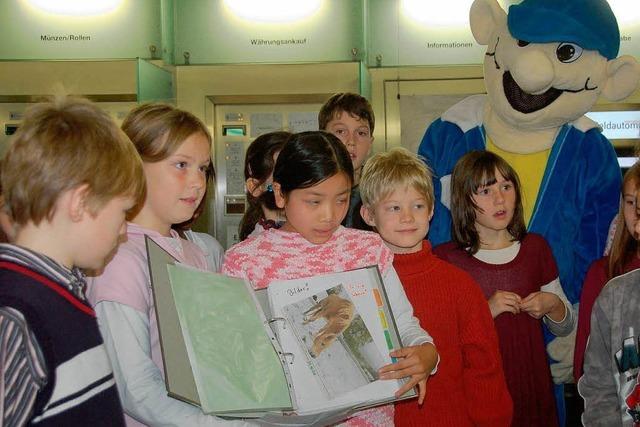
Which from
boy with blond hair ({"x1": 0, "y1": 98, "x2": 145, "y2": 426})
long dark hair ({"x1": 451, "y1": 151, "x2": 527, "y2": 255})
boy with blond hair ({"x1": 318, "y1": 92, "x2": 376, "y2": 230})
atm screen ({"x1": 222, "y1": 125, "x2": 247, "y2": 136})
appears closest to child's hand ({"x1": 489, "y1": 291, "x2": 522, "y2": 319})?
long dark hair ({"x1": 451, "y1": 151, "x2": 527, "y2": 255})

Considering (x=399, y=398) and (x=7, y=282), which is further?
(x=399, y=398)

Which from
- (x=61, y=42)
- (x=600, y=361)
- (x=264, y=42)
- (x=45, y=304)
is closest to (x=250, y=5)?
(x=264, y=42)

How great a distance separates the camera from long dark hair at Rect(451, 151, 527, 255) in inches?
99.1

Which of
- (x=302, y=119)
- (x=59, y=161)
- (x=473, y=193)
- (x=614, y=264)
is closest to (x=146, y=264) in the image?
(x=59, y=161)

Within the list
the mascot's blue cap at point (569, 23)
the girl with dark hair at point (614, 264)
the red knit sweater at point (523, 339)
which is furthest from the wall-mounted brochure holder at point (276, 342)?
the mascot's blue cap at point (569, 23)

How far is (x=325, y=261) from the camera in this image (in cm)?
181

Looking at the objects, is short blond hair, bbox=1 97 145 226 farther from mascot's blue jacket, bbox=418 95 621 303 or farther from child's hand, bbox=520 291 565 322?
mascot's blue jacket, bbox=418 95 621 303

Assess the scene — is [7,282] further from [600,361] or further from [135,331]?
[600,361]

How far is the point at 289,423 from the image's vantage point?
5.00 feet

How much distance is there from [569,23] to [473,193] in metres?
0.71

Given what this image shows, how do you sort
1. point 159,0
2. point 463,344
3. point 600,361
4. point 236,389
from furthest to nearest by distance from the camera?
1. point 159,0
2. point 463,344
3. point 600,361
4. point 236,389

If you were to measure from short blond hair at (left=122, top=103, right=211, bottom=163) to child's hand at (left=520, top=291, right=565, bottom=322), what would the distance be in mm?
1236

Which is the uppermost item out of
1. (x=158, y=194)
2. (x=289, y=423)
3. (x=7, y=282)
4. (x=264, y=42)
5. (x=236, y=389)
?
(x=264, y=42)

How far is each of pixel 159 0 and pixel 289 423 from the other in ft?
11.2
